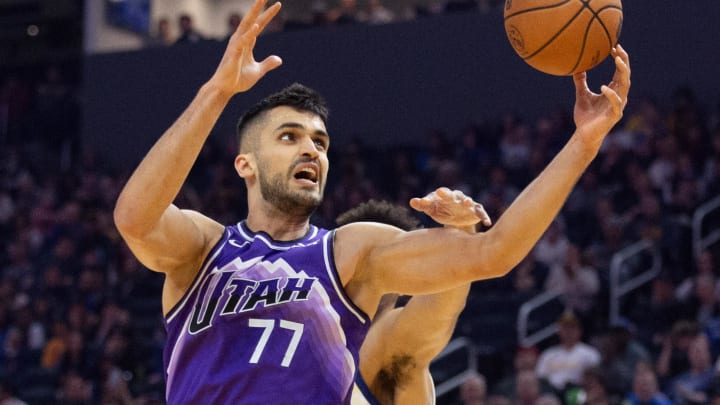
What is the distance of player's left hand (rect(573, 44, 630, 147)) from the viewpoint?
330 centimetres

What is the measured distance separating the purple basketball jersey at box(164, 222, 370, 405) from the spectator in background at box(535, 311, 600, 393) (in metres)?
5.76

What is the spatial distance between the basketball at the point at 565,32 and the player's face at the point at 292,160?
0.79 meters

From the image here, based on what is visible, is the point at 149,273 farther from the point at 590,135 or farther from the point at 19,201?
the point at 590,135

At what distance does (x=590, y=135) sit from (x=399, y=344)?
5.30 ft

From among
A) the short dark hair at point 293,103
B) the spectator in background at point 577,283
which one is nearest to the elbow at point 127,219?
the short dark hair at point 293,103

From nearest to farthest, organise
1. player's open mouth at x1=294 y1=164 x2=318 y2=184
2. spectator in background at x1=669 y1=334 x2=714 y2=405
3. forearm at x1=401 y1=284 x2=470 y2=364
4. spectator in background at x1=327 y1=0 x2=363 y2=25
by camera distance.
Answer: player's open mouth at x1=294 y1=164 x2=318 y2=184, forearm at x1=401 y1=284 x2=470 y2=364, spectator in background at x1=669 y1=334 x2=714 y2=405, spectator in background at x1=327 y1=0 x2=363 y2=25

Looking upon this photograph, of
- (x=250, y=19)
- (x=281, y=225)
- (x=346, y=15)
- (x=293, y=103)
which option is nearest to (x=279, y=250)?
(x=281, y=225)

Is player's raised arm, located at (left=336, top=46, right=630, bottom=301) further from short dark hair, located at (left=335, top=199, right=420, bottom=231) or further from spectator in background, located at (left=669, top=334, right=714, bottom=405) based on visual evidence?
spectator in background, located at (left=669, top=334, right=714, bottom=405)

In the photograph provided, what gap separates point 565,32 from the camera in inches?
153

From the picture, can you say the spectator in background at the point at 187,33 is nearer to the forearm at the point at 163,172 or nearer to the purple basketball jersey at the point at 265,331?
the purple basketball jersey at the point at 265,331

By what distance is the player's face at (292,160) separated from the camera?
12.3ft

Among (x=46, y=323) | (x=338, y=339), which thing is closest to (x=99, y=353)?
(x=46, y=323)

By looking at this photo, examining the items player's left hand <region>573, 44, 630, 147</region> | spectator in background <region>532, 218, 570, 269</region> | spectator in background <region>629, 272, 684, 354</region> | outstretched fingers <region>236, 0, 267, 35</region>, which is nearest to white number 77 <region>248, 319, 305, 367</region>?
outstretched fingers <region>236, 0, 267, 35</region>

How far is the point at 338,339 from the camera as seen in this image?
11.9 ft
